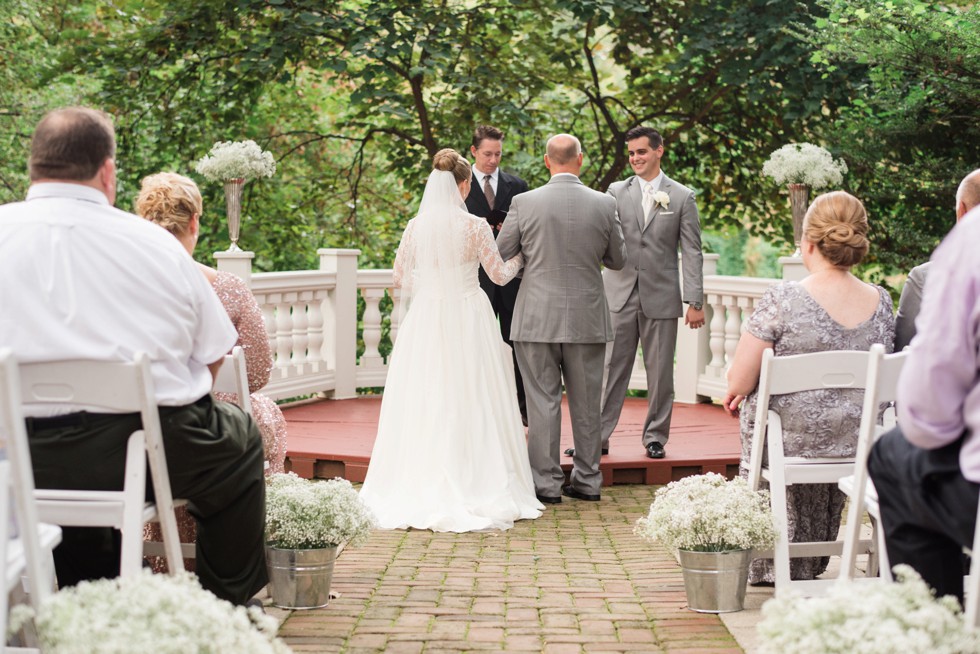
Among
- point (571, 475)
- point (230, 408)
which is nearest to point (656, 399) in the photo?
point (571, 475)

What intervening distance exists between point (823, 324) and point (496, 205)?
400 cm

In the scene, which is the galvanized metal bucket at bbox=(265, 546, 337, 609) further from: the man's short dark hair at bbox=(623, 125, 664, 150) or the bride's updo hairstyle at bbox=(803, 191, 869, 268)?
the man's short dark hair at bbox=(623, 125, 664, 150)

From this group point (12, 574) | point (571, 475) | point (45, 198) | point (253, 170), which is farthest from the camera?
point (253, 170)

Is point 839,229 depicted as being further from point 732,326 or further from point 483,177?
point 732,326

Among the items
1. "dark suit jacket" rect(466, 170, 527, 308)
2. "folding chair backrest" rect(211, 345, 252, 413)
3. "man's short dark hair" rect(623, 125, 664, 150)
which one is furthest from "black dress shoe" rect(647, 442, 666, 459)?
"folding chair backrest" rect(211, 345, 252, 413)

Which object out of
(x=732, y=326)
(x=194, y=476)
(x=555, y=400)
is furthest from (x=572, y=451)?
(x=194, y=476)

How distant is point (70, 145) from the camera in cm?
342

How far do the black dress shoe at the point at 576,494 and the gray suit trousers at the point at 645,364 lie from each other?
21.3 inches

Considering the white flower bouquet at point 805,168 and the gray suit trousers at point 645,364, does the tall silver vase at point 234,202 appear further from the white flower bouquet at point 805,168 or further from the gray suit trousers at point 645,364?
the white flower bouquet at point 805,168

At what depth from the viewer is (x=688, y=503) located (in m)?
4.48

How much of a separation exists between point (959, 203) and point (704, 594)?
1.90 metres

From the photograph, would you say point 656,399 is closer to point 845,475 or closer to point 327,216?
point 845,475

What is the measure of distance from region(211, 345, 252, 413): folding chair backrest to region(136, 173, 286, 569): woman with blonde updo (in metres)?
0.22

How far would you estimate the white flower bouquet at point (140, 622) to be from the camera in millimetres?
2484
